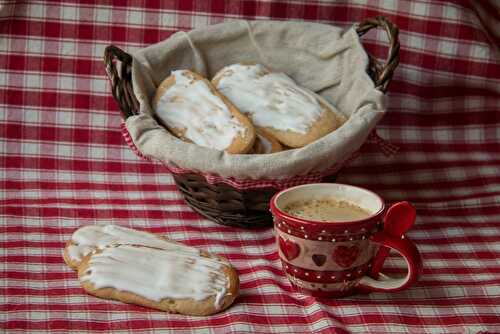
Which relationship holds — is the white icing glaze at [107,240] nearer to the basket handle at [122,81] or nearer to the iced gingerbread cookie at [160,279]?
the iced gingerbread cookie at [160,279]

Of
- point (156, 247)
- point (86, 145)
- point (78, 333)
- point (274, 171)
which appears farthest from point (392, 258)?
point (86, 145)

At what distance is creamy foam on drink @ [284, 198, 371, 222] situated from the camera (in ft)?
3.67

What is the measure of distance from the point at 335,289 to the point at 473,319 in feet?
0.64

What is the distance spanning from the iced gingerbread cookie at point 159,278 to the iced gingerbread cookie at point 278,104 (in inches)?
10.0

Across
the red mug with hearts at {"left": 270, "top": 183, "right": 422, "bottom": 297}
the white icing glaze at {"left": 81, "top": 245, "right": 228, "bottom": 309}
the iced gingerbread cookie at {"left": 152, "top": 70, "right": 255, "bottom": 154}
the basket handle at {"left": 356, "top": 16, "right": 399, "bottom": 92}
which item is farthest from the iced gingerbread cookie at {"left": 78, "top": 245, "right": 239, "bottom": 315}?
the basket handle at {"left": 356, "top": 16, "right": 399, "bottom": 92}

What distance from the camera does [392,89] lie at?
5.57ft

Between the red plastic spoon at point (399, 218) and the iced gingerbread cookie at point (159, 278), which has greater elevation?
the red plastic spoon at point (399, 218)

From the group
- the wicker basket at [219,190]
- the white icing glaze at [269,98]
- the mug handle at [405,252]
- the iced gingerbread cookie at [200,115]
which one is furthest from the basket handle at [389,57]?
the mug handle at [405,252]

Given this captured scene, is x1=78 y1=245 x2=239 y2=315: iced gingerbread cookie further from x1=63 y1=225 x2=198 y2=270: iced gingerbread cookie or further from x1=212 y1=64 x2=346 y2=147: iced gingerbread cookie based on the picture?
x1=212 y1=64 x2=346 y2=147: iced gingerbread cookie

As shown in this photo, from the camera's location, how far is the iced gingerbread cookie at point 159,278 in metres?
1.11

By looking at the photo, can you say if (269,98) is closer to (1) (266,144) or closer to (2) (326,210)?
(1) (266,144)

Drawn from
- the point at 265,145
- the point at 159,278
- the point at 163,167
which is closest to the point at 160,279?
the point at 159,278

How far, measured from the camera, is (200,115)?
53.1 inches

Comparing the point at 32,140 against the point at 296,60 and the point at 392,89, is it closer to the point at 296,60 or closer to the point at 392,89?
the point at 296,60
